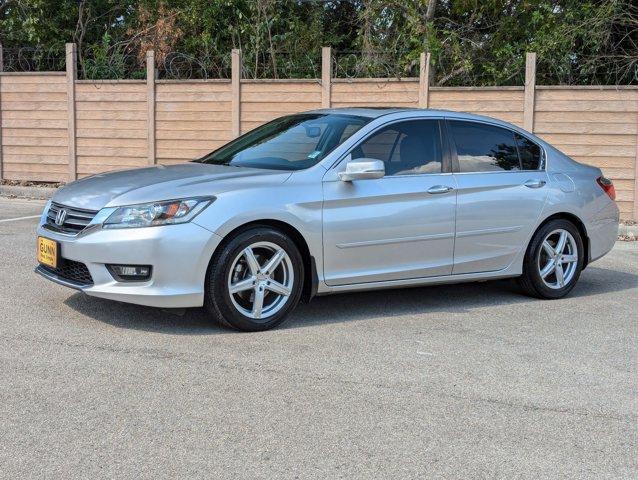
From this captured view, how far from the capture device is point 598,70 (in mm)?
13289

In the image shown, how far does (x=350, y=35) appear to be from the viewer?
1681 cm

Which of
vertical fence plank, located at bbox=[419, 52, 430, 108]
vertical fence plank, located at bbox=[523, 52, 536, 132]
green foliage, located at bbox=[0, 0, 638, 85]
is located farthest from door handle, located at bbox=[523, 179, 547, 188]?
green foliage, located at bbox=[0, 0, 638, 85]

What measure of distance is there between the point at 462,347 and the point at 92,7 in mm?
14469

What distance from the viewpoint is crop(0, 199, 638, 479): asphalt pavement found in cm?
370

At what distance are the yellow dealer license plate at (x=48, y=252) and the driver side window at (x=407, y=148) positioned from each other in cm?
218

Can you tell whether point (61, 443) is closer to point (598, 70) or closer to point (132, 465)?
point (132, 465)

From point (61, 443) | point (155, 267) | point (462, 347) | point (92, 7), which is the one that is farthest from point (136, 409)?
point (92, 7)

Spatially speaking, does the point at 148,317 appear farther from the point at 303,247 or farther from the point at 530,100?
the point at 530,100

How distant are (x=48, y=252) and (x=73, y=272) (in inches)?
11.7

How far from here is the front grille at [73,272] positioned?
5.60m

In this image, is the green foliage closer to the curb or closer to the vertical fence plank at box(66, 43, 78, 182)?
the vertical fence plank at box(66, 43, 78, 182)

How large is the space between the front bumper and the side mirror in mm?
1061

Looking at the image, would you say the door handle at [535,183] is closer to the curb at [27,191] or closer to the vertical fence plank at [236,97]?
the vertical fence plank at [236,97]

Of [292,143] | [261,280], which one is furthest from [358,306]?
[292,143]
